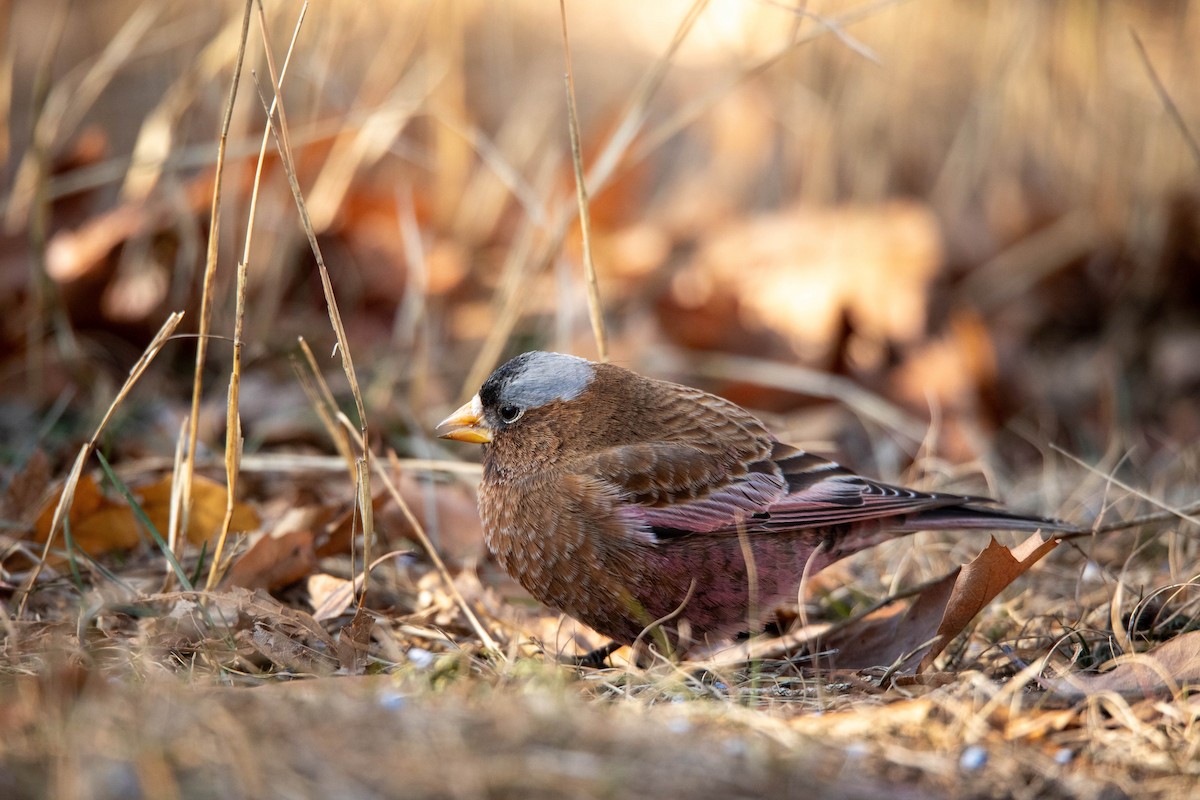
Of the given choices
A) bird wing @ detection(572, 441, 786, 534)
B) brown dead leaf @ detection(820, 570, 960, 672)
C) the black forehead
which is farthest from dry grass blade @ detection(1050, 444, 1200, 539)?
the black forehead

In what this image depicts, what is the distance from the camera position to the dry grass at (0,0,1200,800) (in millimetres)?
1944

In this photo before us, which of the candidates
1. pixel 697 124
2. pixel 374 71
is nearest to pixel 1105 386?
pixel 697 124

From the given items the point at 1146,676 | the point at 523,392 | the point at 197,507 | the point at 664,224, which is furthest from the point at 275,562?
the point at 664,224

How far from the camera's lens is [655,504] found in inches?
121

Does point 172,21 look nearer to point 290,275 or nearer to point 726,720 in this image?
point 290,275

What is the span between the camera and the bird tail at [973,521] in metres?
3.06

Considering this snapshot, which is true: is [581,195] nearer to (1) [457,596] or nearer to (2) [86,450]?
(1) [457,596]

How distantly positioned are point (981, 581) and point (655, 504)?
34.1 inches

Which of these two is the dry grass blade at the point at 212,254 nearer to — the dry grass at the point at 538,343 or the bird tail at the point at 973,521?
the dry grass at the point at 538,343

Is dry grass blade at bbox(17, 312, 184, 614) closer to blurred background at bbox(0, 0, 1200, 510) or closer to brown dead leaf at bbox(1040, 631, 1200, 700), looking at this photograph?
blurred background at bbox(0, 0, 1200, 510)

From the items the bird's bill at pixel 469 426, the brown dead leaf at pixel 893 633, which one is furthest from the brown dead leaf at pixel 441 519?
the brown dead leaf at pixel 893 633

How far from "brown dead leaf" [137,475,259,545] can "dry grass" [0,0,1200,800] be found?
11 cm

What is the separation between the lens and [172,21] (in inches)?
209

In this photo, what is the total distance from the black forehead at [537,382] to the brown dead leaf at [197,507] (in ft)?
2.69
